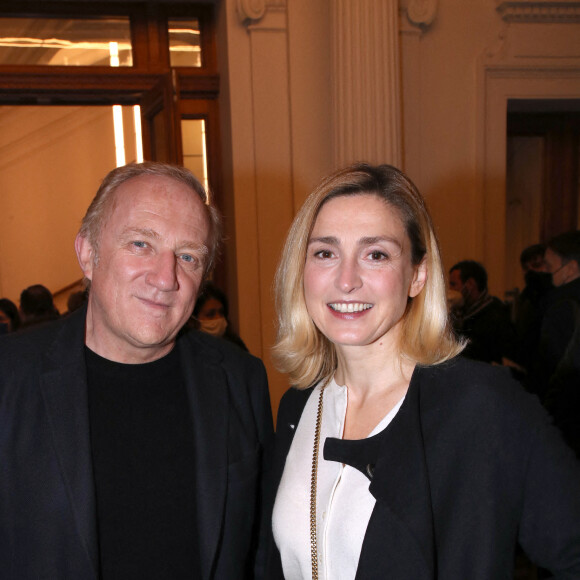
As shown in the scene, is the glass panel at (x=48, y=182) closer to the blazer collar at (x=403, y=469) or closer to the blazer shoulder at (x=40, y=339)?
the blazer shoulder at (x=40, y=339)

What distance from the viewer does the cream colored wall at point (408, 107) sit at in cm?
538

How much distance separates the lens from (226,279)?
5801 mm

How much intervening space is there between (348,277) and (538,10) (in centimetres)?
499

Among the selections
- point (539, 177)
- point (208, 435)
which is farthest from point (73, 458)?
point (539, 177)

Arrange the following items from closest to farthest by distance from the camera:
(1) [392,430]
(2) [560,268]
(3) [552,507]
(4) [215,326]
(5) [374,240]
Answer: (3) [552,507] → (1) [392,430] → (5) [374,240] → (2) [560,268] → (4) [215,326]

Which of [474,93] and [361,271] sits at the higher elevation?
[474,93]

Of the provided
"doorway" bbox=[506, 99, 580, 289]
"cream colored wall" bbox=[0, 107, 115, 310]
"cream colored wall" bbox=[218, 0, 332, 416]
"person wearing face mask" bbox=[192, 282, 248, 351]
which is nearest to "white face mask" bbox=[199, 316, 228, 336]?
"person wearing face mask" bbox=[192, 282, 248, 351]

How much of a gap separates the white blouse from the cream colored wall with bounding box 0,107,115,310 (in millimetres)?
9145

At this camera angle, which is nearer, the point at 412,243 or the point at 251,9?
the point at 412,243

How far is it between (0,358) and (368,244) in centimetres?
108

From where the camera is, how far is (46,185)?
10.5 m

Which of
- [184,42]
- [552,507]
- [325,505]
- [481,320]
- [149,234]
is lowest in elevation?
[481,320]

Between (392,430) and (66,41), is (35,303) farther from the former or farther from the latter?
(392,430)

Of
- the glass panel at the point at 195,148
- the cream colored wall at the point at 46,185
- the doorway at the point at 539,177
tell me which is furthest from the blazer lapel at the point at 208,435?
the cream colored wall at the point at 46,185
